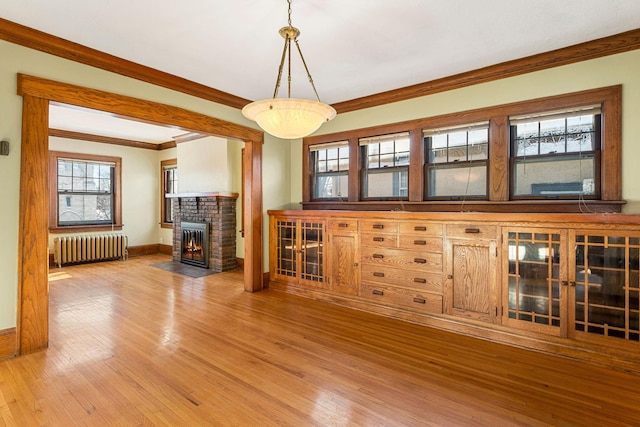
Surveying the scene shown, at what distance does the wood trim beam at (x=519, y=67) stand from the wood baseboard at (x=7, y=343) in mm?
4391

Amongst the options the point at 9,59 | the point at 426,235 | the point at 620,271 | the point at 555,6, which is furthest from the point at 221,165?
the point at 620,271

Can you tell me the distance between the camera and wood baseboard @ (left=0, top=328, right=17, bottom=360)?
2.68 m

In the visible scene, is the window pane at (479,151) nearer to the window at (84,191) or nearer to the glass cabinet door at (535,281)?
the glass cabinet door at (535,281)

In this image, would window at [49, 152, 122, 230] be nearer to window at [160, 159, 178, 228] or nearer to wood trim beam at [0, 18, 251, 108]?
window at [160, 159, 178, 228]

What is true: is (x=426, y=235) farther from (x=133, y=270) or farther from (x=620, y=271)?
(x=133, y=270)

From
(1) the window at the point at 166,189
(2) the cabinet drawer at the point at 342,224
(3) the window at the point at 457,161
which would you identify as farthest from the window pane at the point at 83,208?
(3) the window at the point at 457,161

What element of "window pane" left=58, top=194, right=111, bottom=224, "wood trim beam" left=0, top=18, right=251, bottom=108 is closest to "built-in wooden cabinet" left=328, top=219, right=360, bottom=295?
"wood trim beam" left=0, top=18, right=251, bottom=108

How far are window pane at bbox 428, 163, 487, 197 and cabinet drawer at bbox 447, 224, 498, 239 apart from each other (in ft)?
2.21

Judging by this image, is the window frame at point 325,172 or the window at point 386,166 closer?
the window at point 386,166

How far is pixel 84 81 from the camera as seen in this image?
10.1 feet

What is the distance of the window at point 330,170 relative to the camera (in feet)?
16.0

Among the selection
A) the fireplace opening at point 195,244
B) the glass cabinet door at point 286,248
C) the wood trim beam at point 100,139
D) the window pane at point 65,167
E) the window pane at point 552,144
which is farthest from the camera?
the window pane at point 65,167

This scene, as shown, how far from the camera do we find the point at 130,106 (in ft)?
11.0

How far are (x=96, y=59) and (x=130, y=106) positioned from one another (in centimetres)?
48
